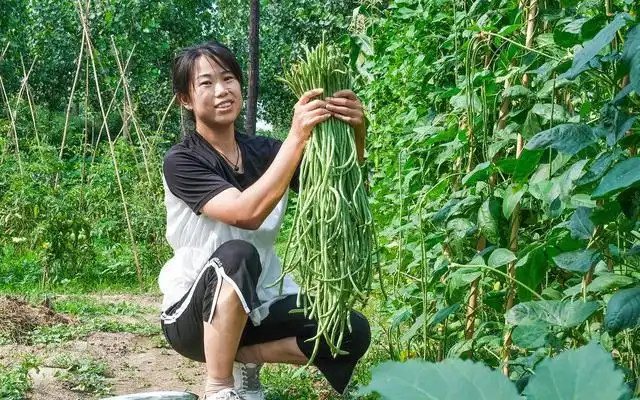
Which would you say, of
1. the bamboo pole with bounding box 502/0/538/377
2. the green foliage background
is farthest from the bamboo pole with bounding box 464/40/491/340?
the bamboo pole with bounding box 502/0/538/377

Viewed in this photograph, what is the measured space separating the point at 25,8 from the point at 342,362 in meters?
12.8

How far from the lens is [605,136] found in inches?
55.4

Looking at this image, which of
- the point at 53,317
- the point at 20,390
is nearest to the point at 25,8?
the point at 53,317

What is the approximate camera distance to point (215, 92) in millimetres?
2506

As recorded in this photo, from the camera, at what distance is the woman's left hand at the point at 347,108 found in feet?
6.63

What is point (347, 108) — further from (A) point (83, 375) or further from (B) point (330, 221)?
(A) point (83, 375)

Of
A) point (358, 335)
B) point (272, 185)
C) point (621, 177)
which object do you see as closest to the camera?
point (621, 177)

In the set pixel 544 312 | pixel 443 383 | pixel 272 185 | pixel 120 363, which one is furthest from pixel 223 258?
pixel 443 383

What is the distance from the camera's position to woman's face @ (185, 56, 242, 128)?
2.51 metres

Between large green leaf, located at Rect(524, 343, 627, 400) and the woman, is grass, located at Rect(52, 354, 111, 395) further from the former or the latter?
large green leaf, located at Rect(524, 343, 627, 400)

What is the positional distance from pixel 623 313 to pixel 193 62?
160 cm

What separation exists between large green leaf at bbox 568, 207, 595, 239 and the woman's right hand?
2.15 feet

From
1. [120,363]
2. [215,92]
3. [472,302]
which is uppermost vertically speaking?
[215,92]

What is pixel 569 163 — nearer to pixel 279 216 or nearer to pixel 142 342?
pixel 279 216
